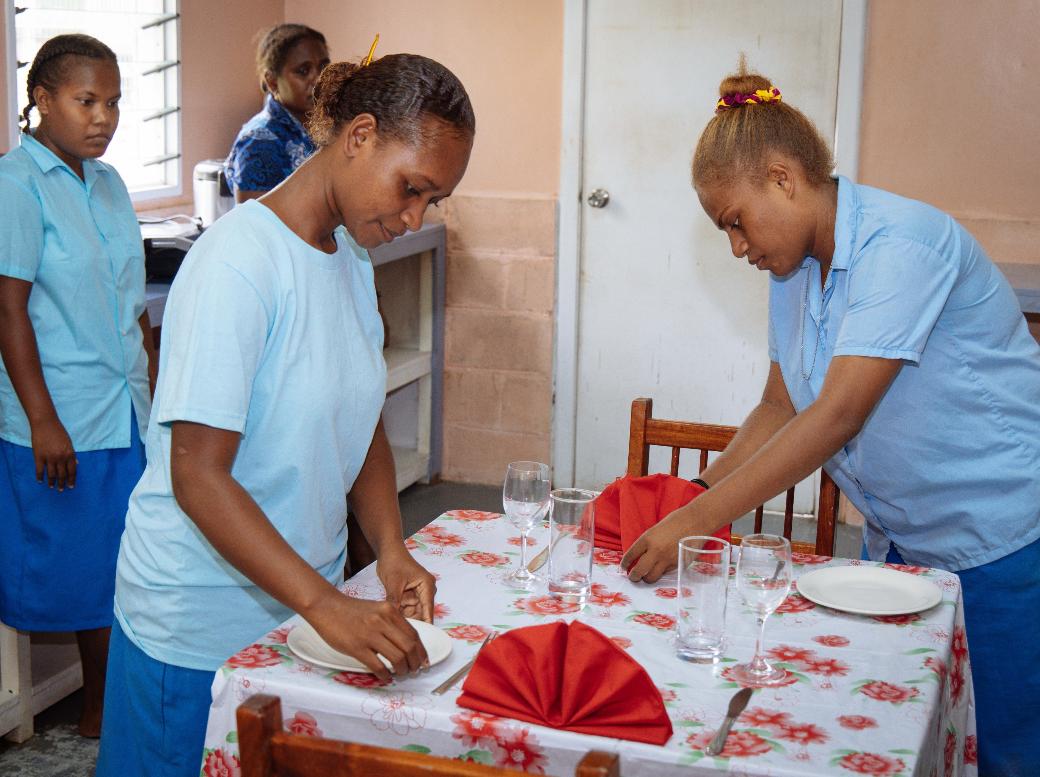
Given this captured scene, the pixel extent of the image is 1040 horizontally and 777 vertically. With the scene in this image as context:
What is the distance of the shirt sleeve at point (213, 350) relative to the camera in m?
1.30

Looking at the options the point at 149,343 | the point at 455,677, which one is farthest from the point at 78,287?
the point at 455,677

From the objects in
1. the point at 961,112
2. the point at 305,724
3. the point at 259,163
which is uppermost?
the point at 961,112

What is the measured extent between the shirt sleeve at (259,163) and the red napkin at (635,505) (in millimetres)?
1906

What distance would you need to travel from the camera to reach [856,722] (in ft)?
4.17

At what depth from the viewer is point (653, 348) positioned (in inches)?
172

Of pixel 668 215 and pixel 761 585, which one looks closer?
pixel 761 585

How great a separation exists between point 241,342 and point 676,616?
25.5 inches

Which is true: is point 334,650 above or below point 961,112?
below

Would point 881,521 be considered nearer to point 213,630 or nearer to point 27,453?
point 213,630

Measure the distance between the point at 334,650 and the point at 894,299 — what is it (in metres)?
0.91

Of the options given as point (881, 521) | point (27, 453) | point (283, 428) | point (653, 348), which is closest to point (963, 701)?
point (881, 521)

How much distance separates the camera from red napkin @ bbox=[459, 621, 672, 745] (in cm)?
123

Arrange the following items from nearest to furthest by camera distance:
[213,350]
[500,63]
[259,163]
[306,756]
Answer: [306,756] → [213,350] → [259,163] → [500,63]

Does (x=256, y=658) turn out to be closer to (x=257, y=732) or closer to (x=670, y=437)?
(x=257, y=732)
